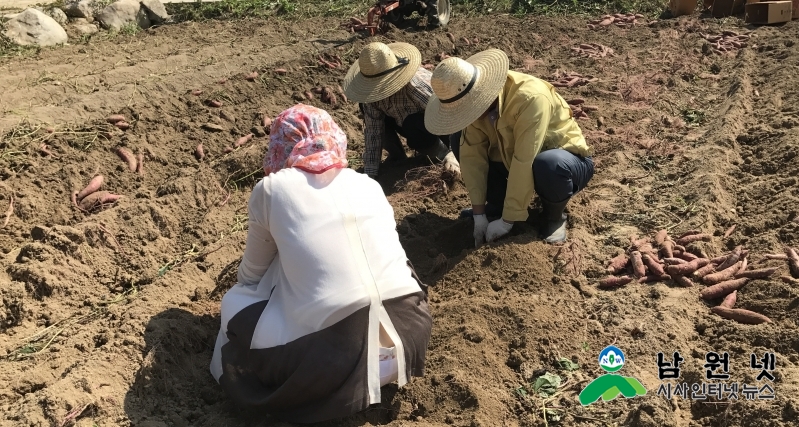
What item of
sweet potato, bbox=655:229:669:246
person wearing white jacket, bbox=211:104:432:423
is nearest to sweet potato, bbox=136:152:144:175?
person wearing white jacket, bbox=211:104:432:423

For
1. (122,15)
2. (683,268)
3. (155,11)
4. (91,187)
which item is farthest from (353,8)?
(683,268)

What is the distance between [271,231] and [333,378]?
0.64 meters

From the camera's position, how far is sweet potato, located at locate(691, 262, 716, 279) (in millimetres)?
3659

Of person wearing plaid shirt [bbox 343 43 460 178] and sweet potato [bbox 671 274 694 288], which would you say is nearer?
sweet potato [bbox 671 274 694 288]

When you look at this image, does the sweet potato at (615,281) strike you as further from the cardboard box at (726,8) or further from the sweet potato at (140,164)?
the cardboard box at (726,8)

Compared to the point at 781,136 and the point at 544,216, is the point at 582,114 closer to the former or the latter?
the point at 781,136

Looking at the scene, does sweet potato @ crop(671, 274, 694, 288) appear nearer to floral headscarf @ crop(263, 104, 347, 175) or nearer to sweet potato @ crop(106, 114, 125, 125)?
floral headscarf @ crop(263, 104, 347, 175)

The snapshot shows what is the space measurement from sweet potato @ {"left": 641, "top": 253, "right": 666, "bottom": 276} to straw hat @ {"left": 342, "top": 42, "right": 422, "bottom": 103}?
2.07 metres

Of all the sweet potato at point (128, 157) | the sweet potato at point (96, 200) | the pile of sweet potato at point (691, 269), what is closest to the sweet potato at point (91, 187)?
the sweet potato at point (96, 200)

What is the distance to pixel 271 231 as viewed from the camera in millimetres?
2729

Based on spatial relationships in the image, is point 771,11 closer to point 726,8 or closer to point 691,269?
point 726,8

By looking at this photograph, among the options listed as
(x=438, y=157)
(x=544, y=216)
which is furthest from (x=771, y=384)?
(x=438, y=157)

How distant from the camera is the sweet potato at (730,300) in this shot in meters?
3.40

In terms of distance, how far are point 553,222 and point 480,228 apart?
1.56 feet
